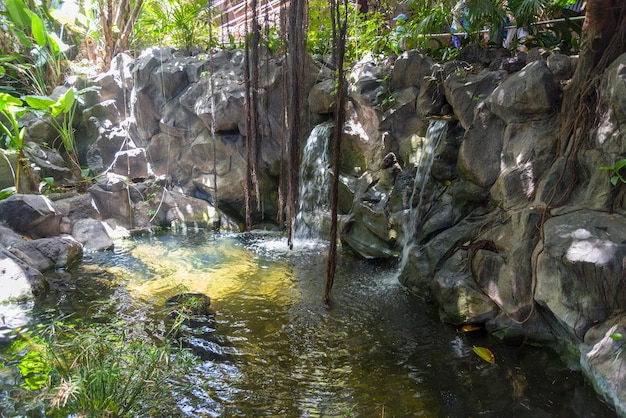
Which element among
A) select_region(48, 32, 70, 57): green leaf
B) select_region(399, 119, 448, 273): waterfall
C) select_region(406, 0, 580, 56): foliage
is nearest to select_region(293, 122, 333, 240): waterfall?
select_region(399, 119, 448, 273): waterfall

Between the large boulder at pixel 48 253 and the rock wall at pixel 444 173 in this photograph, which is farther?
the large boulder at pixel 48 253

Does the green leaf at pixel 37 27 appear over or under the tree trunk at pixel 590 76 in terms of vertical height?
over

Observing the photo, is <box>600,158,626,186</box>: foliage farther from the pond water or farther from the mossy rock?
the mossy rock

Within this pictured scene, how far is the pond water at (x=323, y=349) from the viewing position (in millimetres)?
3141

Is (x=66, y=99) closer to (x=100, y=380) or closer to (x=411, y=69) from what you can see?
(x=411, y=69)

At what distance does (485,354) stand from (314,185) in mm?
4886

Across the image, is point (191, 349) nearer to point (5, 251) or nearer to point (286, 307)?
point (286, 307)

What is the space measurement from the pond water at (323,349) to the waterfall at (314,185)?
4.75 feet

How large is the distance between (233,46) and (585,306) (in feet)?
28.4

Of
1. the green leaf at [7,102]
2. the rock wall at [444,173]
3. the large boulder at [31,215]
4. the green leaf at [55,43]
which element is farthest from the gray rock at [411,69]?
the green leaf at [55,43]

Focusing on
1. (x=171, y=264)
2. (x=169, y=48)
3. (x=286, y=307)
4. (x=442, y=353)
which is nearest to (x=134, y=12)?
(x=169, y=48)

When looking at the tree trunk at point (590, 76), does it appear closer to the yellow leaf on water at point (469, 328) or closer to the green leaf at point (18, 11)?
the yellow leaf on water at point (469, 328)

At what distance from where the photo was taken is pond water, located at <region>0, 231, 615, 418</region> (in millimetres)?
3141

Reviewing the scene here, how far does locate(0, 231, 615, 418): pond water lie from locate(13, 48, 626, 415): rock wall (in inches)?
13.5
